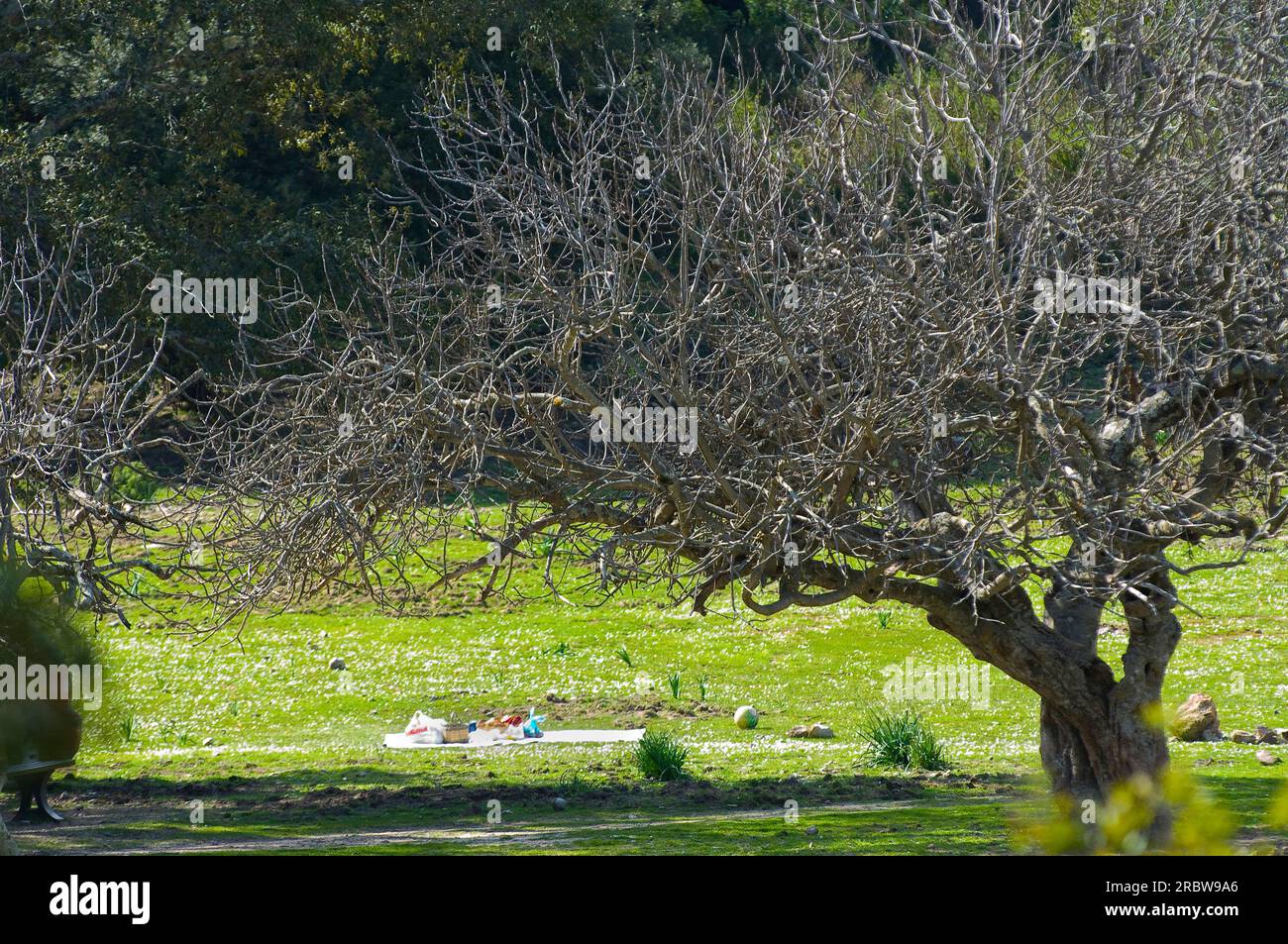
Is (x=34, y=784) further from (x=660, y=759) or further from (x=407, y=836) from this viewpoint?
(x=660, y=759)

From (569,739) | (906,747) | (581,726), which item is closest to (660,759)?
(906,747)

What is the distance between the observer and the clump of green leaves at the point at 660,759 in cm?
Result: 1274

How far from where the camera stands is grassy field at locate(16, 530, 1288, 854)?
9.96m

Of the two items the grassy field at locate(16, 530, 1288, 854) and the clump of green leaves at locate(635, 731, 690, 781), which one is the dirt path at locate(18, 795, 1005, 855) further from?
the clump of green leaves at locate(635, 731, 690, 781)

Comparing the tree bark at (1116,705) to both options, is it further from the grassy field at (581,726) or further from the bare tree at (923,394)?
the grassy field at (581,726)

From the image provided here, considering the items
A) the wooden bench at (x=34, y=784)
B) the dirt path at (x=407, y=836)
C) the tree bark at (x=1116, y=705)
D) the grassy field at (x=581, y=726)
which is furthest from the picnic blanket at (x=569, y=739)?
the tree bark at (x=1116, y=705)

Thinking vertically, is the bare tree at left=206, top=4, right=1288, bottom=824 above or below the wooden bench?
above

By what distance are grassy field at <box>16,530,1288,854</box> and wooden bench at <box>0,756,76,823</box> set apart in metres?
0.26

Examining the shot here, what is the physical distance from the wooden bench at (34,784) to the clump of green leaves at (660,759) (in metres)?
4.72

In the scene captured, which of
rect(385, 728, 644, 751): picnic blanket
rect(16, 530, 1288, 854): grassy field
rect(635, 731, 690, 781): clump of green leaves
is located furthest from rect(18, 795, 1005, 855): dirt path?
rect(385, 728, 644, 751): picnic blanket

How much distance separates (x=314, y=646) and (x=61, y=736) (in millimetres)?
9640

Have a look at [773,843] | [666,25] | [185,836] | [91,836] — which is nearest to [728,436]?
[773,843]
